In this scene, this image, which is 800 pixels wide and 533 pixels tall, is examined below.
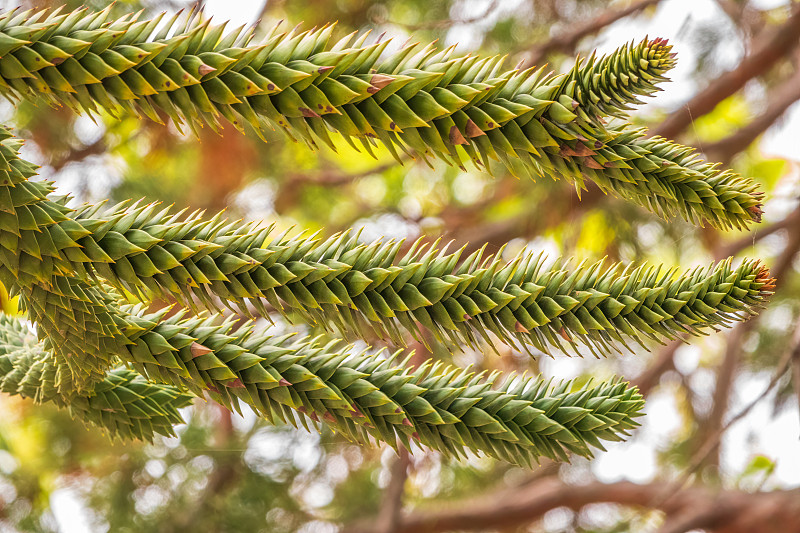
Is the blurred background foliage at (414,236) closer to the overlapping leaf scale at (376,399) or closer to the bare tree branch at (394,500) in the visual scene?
the bare tree branch at (394,500)

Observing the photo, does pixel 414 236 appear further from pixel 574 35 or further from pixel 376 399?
pixel 376 399

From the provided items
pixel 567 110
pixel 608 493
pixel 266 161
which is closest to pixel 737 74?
pixel 608 493

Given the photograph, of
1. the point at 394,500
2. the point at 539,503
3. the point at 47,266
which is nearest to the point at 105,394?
the point at 47,266

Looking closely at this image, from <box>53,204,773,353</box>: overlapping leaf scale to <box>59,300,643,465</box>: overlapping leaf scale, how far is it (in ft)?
0.15

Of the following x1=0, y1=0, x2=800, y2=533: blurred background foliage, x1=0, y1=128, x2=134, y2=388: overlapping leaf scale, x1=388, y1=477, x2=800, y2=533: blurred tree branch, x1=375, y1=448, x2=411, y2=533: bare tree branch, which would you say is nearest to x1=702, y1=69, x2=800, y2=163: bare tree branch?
x1=0, y1=0, x2=800, y2=533: blurred background foliage

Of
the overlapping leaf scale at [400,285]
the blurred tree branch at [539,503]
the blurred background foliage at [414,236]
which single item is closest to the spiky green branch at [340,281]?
the overlapping leaf scale at [400,285]

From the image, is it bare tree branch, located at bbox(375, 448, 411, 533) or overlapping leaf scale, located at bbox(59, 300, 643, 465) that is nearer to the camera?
overlapping leaf scale, located at bbox(59, 300, 643, 465)

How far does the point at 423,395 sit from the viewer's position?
641 millimetres

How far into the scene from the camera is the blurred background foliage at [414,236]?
7.37ft

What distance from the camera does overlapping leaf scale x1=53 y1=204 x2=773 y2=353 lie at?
1.93ft

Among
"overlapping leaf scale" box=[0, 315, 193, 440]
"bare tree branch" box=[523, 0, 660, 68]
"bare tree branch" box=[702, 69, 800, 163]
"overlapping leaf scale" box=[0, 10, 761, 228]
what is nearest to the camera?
"overlapping leaf scale" box=[0, 10, 761, 228]

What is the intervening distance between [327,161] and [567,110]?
319cm

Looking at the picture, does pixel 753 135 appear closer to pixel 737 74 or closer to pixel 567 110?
pixel 737 74

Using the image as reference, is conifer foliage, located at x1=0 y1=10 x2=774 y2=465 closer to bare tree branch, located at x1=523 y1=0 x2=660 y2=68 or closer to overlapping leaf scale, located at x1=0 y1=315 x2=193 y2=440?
overlapping leaf scale, located at x1=0 y1=315 x2=193 y2=440
